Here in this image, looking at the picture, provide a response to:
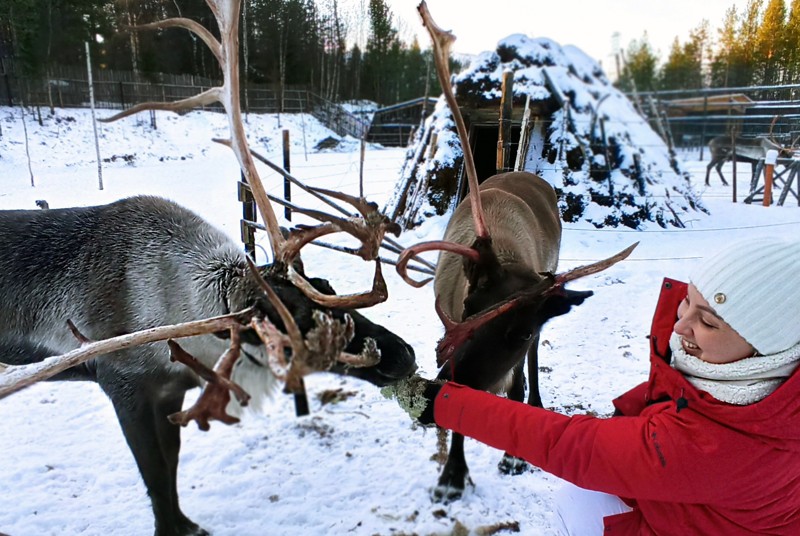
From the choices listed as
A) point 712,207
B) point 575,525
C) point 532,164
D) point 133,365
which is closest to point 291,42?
point 133,365

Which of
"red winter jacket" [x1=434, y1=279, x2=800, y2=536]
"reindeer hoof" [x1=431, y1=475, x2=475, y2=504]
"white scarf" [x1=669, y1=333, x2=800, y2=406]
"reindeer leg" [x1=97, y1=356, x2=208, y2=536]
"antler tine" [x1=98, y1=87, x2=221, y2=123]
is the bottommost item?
"reindeer hoof" [x1=431, y1=475, x2=475, y2=504]

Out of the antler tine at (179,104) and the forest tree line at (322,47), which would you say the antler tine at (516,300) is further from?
the antler tine at (179,104)

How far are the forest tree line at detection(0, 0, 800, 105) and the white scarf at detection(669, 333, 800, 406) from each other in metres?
0.89

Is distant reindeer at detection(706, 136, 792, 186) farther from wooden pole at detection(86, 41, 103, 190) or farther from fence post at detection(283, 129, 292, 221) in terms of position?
wooden pole at detection(86, 41, 103, 190)

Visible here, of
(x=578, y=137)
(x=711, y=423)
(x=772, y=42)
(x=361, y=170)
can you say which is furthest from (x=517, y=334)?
(x=772, y=42)

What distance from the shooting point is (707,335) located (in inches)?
35.5

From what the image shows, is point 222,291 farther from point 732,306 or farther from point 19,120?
point 732,306

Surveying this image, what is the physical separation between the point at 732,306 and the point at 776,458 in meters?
0.27

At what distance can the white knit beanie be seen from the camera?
0.83 metres

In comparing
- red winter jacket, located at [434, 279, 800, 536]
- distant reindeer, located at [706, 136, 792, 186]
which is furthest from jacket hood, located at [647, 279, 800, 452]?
distant reindeer, located at [706, 136, 792, 186]

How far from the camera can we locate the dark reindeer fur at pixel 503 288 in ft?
5.02

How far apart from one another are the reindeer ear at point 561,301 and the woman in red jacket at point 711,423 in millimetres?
406

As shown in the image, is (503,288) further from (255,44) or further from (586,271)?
(255,44)

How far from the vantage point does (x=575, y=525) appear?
1.28 m
